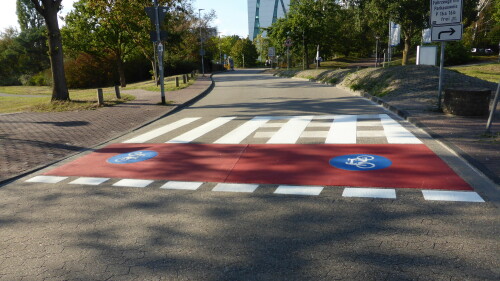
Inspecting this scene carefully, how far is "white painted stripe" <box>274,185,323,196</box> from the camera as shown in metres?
4.81

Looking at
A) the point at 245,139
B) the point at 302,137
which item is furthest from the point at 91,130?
the point at 302,137

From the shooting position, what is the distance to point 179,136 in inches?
362

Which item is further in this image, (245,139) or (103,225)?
(245,139)

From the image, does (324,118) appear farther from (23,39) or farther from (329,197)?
(23,39)

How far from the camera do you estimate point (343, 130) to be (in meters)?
8.64

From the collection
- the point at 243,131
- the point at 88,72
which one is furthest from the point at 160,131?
the point at 88,72

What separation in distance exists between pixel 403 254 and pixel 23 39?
62.9m

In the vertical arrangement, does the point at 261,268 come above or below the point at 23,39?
below

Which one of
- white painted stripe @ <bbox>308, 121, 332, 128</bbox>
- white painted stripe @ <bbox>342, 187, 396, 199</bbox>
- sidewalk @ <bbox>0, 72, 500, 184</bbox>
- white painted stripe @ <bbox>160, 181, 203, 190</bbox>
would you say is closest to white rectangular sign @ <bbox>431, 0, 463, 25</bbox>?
sidewalk @ <bbox>0, 72, 500, 184</bbox>

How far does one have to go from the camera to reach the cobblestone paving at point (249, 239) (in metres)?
3.04

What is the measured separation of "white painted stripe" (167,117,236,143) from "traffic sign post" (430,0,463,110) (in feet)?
19.4

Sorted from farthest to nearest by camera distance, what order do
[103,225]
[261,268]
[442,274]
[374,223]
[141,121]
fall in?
1. [141,121]
2. [103,225]
3. [374,223]
4. [261,268]
5. [442,274]

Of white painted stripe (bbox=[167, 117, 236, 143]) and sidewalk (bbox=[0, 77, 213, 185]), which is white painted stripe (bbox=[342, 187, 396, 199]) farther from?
sidewalk (bbox=[0, 77, 213, 185])

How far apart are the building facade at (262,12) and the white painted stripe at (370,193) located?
123m
